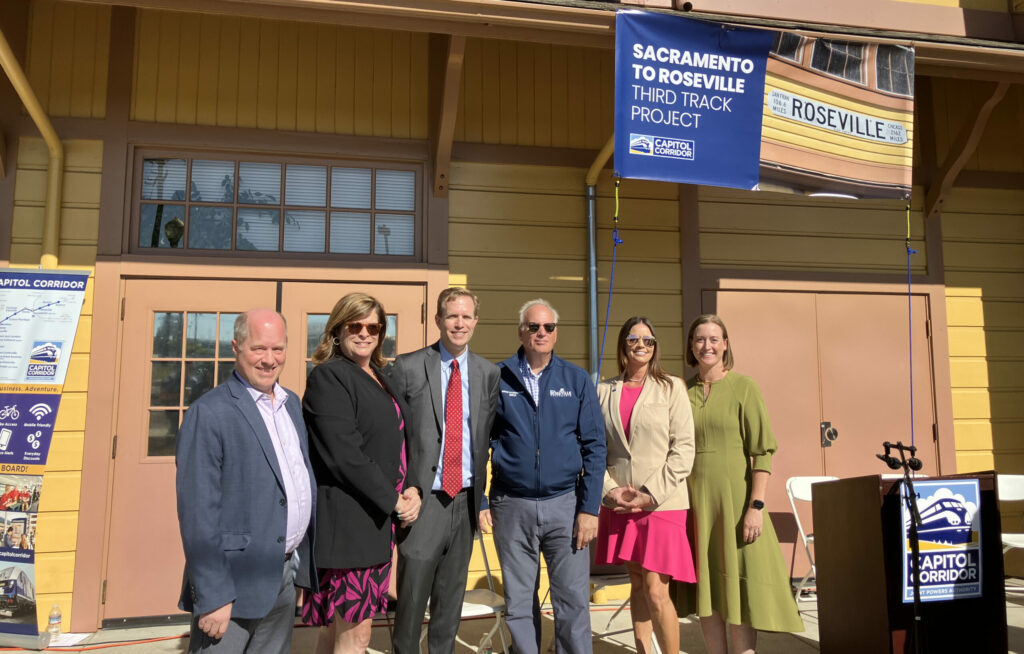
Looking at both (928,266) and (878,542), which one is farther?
(928,266)

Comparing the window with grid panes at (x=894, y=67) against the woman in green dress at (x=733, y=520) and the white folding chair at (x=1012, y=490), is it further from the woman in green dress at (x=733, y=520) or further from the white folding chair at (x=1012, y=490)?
the white folding chair at (x=1012, y=490)

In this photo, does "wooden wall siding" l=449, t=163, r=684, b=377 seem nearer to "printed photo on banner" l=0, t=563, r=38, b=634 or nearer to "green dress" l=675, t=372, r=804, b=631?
"green dress" l=675, t=372, r=804, b=631

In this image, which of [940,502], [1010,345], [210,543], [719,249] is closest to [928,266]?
[1010,345]

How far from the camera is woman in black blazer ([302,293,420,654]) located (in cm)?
265

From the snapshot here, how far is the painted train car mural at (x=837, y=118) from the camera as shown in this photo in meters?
4.23

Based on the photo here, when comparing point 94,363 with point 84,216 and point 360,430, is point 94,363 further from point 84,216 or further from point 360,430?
point 360,430

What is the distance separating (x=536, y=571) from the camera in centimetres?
320

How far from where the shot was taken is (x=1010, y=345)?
218 inches

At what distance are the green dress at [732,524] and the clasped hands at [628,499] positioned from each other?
1.03 ft

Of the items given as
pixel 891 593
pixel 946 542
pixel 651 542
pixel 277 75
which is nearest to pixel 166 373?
pixel 277 75

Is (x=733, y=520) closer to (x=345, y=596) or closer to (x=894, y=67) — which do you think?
(x=345, y=596)

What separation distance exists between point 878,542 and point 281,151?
399 cm

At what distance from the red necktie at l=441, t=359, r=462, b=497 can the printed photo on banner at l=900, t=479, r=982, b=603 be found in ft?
6.05

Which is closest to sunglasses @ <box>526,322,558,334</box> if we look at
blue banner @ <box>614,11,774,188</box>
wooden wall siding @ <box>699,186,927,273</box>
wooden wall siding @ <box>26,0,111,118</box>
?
blue banner @ <box>614,11,774,188</box>
